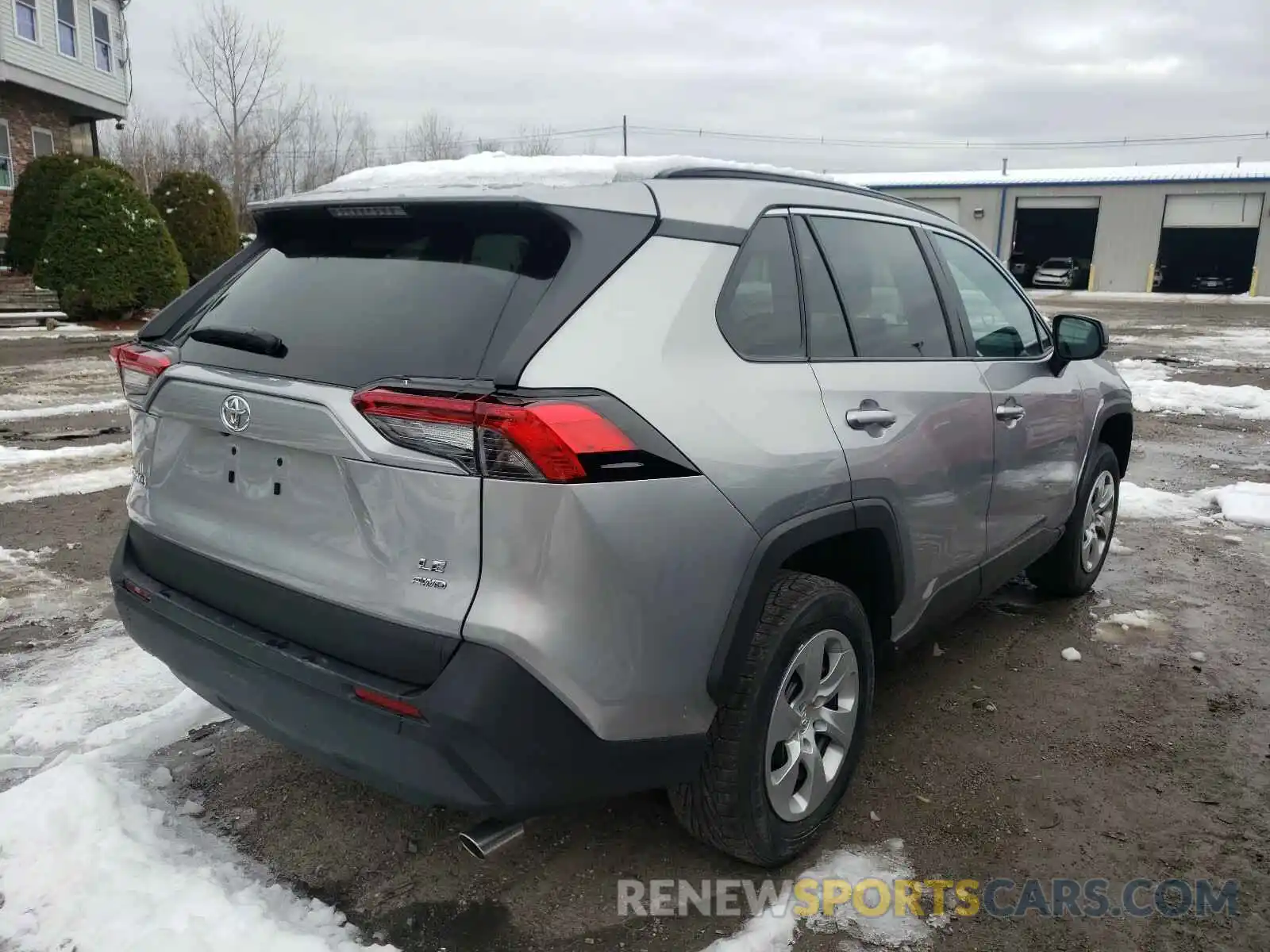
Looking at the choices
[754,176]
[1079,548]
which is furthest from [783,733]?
[1079,548]

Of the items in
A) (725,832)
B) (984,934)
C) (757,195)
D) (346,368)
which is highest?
(757,195)

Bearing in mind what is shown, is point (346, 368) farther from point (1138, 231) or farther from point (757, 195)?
point (1138, 231)

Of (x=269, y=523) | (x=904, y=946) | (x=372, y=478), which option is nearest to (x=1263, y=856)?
(x=904, y=946)

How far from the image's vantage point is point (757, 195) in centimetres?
274

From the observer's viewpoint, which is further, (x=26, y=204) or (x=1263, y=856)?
(x=26, y=204)

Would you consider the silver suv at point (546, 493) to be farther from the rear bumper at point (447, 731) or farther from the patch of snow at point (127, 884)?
the patch of snow at point (127, 884)

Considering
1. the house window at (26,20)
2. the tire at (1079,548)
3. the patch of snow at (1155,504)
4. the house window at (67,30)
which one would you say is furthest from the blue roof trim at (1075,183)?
the tire at (1079,548)

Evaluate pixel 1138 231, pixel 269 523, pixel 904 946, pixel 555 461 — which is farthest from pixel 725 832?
pixel 1138 231

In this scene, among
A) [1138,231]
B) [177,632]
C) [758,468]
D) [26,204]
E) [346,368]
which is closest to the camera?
[346,368]

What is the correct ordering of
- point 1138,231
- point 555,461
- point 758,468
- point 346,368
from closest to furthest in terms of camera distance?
point 555,461, point 346,368, point 758,468, point 1138,231

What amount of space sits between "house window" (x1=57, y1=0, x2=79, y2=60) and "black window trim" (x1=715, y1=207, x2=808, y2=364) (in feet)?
90.9

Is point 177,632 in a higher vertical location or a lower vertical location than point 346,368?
lower

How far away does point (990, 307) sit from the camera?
3.89m

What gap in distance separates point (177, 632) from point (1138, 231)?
149ft
